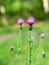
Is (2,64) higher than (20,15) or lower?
higher

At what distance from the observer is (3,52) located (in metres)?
6.25

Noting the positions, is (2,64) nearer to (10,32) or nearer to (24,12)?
(10,32)

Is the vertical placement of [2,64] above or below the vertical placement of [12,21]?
above

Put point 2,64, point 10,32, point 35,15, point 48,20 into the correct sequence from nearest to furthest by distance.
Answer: point 2,64 → point 10,32 → point 48,20 → point 35,15

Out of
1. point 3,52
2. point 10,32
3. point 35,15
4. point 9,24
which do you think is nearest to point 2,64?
point 3,52

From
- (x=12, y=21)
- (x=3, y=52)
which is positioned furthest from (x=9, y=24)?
(x=3, y=52)

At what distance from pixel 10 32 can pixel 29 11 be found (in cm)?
266

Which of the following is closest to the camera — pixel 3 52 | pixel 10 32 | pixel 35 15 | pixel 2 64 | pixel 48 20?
pixel 2 64

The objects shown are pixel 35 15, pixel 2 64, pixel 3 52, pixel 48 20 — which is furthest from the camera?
pixel 35 15

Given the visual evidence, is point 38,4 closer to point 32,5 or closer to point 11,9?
point 32,5

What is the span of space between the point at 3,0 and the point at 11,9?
47 centimetres

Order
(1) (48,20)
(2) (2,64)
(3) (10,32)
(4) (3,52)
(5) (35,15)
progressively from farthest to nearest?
(5) (35,15) < (1) (48,20) < (3) (10,32) < (4) (3,52) < (2) (2,64)

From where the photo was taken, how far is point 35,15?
11.2m

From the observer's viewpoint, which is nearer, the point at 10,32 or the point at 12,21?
the point at 10,32
